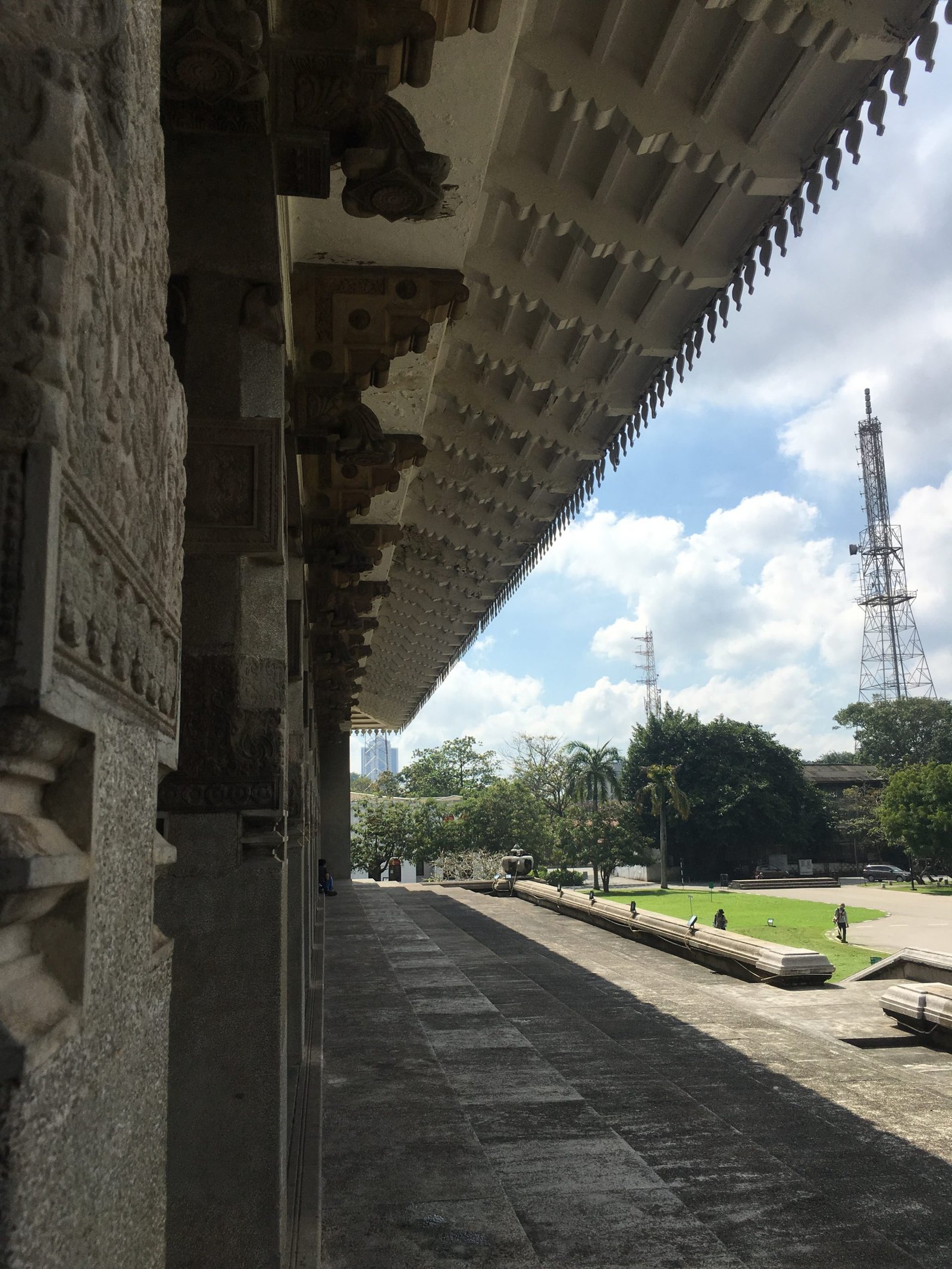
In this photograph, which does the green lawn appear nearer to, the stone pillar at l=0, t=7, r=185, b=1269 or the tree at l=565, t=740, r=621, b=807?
the tree at l=565, t=740, r=621, b=807

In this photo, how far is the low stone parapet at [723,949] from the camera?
11578 millimetres

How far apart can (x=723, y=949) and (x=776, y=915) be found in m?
18.5

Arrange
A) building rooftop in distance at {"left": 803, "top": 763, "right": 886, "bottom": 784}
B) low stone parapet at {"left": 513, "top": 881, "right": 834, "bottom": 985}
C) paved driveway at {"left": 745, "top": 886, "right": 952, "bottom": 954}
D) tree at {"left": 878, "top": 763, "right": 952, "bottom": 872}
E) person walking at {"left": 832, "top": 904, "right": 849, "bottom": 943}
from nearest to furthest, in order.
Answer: low stone parapet at {"left": 513, "top": 881, "right": 834, "bottom": 985}
person walking at {"left": 832, "top": 904, "right": 849, "bottom": 943}
paved driveway at {"left": 745, "top": 886, "right": 952, "bottom": 954}
tree at {"left": 878, "top": 763, "right": 952, "bottom": 872}
building rooftop in distance at {"left": 803, "top": 763, "right": 886, "bottom": 784}

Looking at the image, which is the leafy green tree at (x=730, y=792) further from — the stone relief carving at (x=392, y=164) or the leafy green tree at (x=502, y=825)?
the stone relief carving at (x=392, y=164)

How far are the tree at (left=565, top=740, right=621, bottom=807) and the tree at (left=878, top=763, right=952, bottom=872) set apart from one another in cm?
1203

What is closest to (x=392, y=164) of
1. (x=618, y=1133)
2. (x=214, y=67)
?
(x=214, y=67)

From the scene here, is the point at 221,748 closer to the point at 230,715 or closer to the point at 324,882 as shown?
the point at 230,715

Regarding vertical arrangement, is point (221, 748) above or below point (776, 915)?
above

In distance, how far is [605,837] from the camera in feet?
141

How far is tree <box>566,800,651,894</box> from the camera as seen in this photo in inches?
1688

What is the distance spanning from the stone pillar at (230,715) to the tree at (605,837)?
132ft

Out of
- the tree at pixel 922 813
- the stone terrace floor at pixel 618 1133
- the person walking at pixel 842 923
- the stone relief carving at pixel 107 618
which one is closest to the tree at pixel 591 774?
the tree at pixel 922 813

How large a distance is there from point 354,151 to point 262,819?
6.99 feet

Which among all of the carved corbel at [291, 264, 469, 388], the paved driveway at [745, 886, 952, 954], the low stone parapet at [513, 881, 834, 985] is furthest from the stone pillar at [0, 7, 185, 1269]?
the paved driveway at [745, 886, 952, 954]
